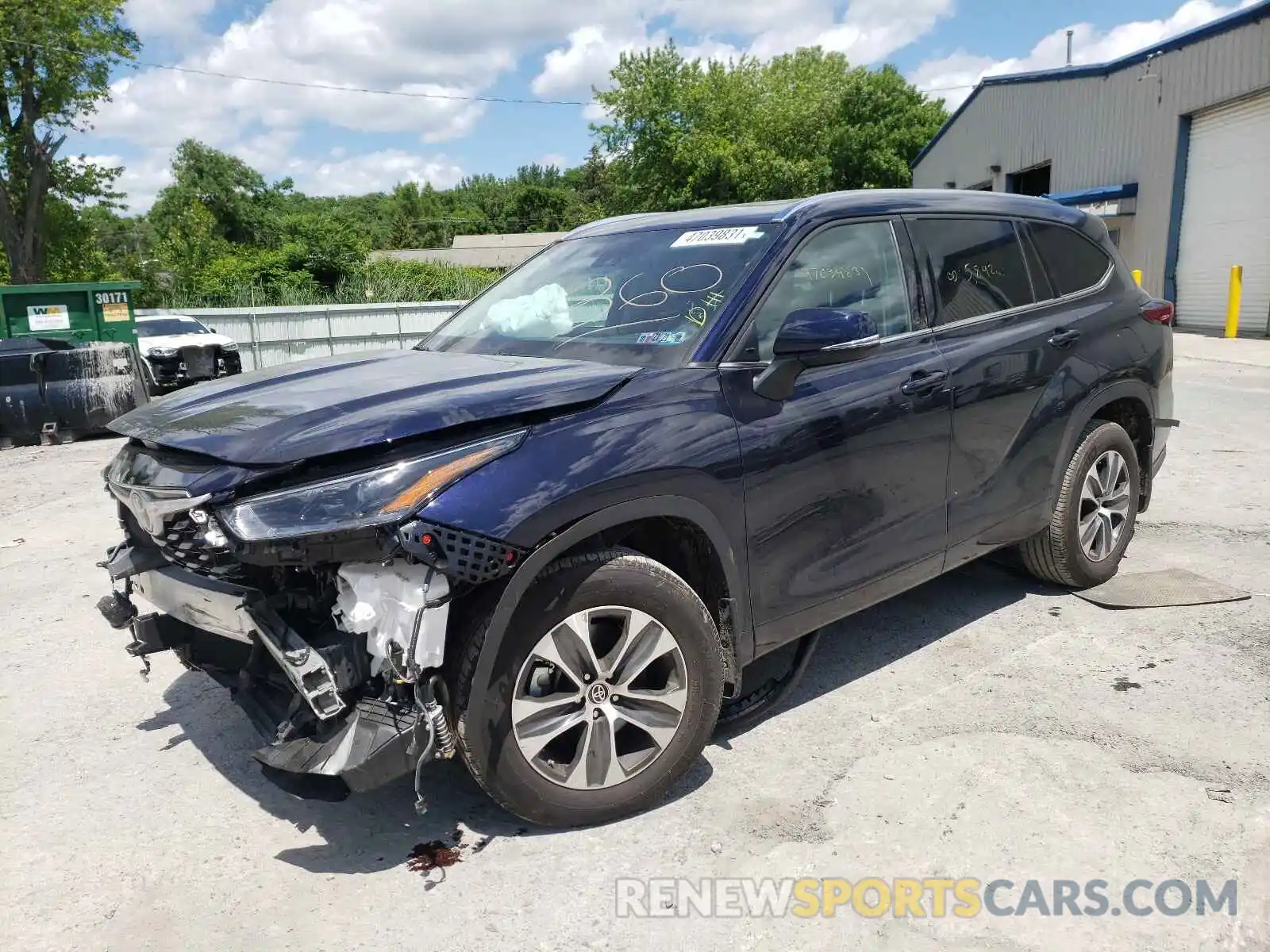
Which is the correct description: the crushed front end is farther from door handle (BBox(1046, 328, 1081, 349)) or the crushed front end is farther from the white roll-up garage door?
the white roll-up garage door

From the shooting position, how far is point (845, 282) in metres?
3.55

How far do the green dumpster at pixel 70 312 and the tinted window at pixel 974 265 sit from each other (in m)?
12.5

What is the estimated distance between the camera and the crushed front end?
2414mm

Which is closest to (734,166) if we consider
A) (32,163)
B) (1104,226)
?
(32,163)

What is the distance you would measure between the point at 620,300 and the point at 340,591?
1.59 m

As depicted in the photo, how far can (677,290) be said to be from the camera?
3391 mm

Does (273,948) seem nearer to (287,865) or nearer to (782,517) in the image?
(287,865)

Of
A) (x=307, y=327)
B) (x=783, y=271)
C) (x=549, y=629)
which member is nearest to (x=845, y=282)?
(x=783, y=271)

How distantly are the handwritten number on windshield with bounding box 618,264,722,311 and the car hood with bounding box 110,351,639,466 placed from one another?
40 centimetres

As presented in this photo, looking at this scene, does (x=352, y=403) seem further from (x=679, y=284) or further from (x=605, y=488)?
(x=679, y=284)

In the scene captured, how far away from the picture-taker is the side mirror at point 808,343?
118 inches

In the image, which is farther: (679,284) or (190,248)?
(190,248)

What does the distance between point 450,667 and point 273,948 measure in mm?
823

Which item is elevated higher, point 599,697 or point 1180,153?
point 1180,153
